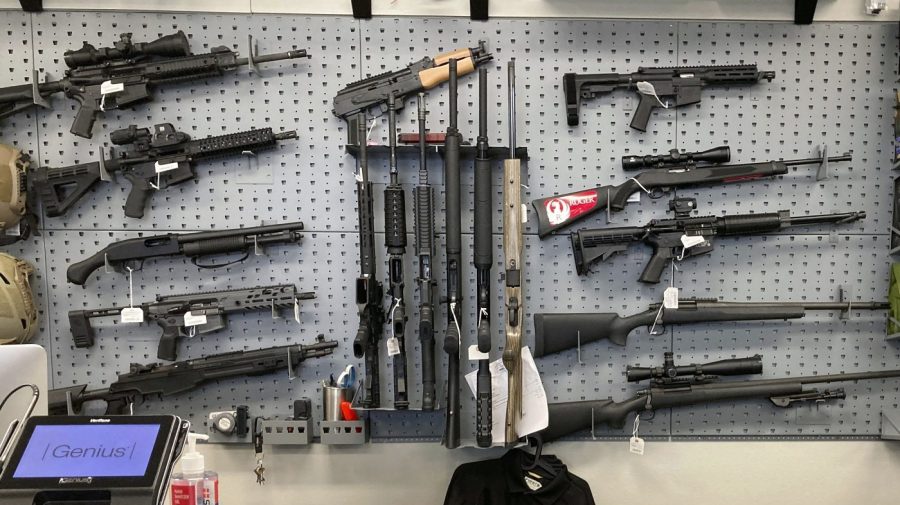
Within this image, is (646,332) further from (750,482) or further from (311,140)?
(311,140)

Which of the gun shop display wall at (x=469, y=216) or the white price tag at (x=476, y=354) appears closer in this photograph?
the white price tag at (x=476, y=354)

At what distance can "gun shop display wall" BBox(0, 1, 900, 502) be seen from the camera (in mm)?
3016

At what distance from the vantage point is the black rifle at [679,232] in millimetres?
2969

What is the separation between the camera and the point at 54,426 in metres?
1.54

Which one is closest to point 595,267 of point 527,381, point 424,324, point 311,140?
point 527,381

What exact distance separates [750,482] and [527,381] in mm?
1250

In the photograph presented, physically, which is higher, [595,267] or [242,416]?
[595,267]

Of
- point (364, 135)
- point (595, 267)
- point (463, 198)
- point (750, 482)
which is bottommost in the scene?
point (750, 482)

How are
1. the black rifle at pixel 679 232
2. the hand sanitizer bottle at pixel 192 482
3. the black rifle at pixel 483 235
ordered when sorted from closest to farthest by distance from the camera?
the hand sanitizer bottle at pixel 192 482 → the black rifle at pixel 483 235 → the black rifle at pixel 679 232

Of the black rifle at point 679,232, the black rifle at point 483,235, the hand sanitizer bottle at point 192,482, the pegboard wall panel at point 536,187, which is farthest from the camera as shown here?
the pegboard wall panel at point 536,187

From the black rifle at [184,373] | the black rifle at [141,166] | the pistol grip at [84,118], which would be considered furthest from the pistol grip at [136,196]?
the black rifle at [184,373]

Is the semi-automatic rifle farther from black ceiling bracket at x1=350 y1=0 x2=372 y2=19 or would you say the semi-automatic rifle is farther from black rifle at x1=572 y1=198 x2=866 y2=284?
black ceiling bracket at x1=350 y1=0 x2=372 y2=19

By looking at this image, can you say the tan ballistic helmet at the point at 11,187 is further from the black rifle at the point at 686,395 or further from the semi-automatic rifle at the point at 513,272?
the black rifle at the point at 686,395

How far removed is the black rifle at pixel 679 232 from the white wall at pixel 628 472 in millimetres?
948
